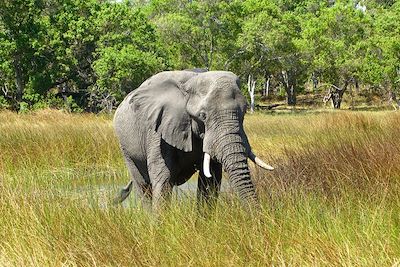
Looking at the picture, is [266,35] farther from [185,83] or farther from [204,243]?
[204,243]

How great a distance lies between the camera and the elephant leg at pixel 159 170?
16.6ft

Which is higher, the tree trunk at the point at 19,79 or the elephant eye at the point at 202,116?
the elephant eye at the point at 202,116

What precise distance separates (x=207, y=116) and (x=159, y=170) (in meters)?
0.77

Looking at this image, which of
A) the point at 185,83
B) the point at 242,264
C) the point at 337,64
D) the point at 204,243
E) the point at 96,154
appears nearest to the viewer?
the point at 242,264

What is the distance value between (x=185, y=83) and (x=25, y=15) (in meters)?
20.3

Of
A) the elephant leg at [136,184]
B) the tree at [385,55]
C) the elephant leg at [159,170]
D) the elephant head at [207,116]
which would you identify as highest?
the elephant head at [207,116]

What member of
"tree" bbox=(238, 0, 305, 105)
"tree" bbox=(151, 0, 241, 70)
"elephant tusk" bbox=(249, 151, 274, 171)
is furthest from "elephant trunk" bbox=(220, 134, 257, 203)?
"tree" bbox=(238, 0, 305, 105)

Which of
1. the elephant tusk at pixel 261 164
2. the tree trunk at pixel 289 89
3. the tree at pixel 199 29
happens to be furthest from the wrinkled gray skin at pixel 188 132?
the tree trunk at pixel 289 89

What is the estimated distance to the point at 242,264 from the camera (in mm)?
3023

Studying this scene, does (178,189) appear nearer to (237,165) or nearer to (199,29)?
(237,165)

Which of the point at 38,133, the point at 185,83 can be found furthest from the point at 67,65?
the point at 185,83

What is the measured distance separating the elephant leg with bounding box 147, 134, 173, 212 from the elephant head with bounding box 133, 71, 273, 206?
0.46 ft

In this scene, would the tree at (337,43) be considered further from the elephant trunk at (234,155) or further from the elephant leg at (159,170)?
the elephant trunk at (234,155)

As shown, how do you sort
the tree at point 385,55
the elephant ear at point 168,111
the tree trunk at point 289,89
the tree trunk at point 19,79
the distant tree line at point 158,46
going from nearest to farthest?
the elephant ear at point 168,111
the distant tree line at point 158,46
the tree trunk at point 19,79
the tree at point 385,55
the tree trunk at point 289,89
